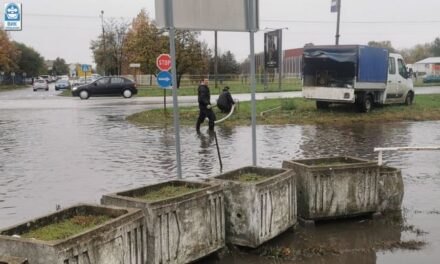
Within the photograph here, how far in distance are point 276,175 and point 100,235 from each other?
8.72ft

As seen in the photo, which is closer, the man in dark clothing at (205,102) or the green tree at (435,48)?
the man in dark clothing at (205,102)

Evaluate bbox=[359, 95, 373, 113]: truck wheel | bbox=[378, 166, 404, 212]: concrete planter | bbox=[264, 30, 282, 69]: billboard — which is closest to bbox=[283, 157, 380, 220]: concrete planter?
bbox=[378, 166, 404, 212]: concrete planter

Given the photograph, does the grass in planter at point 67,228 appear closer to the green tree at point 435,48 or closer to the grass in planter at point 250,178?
the grass in planter at point 250,178

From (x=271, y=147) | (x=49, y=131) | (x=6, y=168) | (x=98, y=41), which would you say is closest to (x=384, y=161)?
(x=271, y=147)

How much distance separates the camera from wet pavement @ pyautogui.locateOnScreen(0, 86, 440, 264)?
20.5 feet

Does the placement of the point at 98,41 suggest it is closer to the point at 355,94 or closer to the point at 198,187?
the point at 355,94

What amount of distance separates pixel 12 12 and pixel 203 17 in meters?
24.2

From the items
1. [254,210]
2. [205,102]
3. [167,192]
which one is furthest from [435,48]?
[167,192]

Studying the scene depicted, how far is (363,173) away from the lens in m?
7.35

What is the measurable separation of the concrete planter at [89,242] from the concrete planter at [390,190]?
12.5ft

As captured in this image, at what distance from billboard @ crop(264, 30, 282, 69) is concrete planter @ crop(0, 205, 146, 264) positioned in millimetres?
32524

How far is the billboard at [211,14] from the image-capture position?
6527 mm

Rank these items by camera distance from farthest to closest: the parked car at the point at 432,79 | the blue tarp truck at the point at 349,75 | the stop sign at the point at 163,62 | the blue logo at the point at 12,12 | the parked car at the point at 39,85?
1. the parked car at the point at 39,85
2. the parked car at the point at 432,79
3. the blue logo at the point at 12,12
4. the blue tarp truck at the point at 349,75
5. the stop sign at the point at 163,62

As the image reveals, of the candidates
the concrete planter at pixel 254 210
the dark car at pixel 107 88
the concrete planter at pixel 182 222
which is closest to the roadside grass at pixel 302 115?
the concrete planter at pixel 254 210
